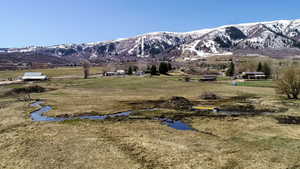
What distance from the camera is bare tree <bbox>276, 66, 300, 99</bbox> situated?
57.6 metres

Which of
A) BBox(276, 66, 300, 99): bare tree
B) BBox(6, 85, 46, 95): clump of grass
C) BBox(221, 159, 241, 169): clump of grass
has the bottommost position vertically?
BBox(221, 159, 241, 169): clump of grass

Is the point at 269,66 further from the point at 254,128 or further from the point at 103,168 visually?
the point at 103,168

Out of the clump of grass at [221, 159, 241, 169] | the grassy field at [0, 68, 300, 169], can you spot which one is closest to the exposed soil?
the grassy field at [0, 68, 300, 169]

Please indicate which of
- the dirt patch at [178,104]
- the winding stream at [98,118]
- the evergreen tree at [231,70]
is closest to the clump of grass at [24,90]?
the winding stream at [98,118]

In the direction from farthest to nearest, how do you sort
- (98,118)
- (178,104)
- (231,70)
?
(231,70) → (178,104) → (98,118)

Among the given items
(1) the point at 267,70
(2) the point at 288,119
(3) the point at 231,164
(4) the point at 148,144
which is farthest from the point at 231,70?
(3) the point at 231,164

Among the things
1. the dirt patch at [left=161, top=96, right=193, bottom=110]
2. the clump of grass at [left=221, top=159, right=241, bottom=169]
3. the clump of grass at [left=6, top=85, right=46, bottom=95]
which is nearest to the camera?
the clump of grass at [left=221, top=159, right=241, bottom=169]

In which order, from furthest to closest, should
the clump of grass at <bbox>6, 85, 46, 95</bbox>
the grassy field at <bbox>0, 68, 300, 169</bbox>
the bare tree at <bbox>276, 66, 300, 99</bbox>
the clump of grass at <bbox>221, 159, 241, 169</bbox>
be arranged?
1. the clump of grass at <bbox>6, 85, 46, 95</bbox>
2. the bare tree at <bbox>276, 66, 300, 99</bbox>
3. the grassy field at <bbox>0, 68, 300, 169</bbox>
4. the clump of grass at <bbox>221, 159, 241, 169</bbox>

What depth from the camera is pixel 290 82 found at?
2328 inches

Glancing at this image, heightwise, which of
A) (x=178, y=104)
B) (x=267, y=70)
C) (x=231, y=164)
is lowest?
(x=231, y=164)

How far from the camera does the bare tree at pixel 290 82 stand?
5762cm

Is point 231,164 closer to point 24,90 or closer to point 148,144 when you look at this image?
point 148,144

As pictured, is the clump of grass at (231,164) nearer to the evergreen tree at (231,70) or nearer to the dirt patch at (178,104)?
the dirt patch at (178,104)

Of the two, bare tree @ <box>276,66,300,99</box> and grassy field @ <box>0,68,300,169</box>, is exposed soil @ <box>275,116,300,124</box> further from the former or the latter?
bare tree @ <box>276,66,300,99</box>
